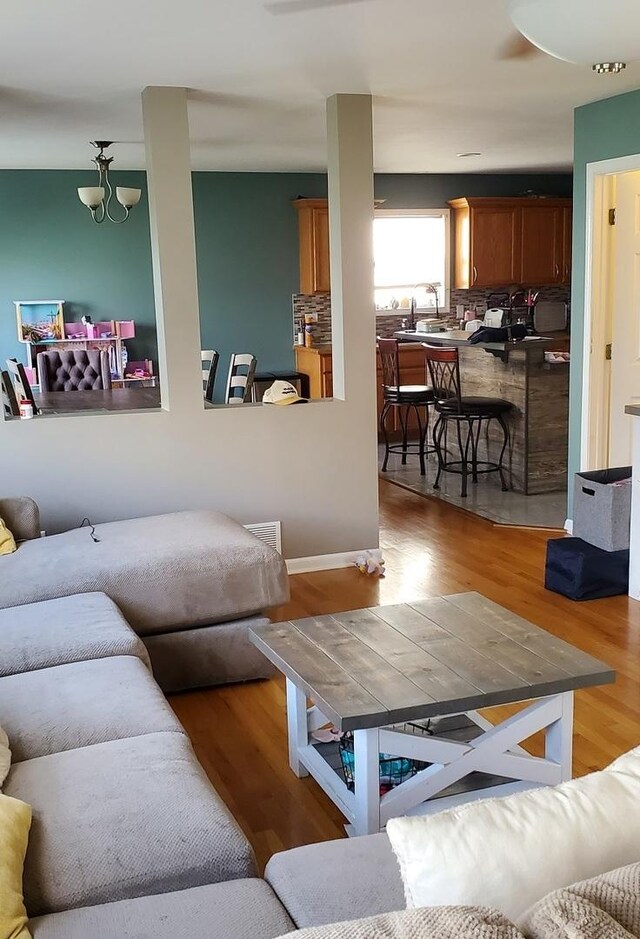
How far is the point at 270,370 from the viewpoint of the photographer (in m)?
8.73

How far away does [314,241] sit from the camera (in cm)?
839

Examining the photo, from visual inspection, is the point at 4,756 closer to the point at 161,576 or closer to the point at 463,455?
the point at 161,576

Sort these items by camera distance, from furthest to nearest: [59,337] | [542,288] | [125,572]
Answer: [542,288] < [59,337] < [125,572]

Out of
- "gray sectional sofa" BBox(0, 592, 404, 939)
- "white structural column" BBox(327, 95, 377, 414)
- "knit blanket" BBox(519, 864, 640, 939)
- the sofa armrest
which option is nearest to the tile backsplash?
"white structural column" BBox(327, 95, 377, 414)

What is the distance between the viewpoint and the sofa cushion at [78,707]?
7.43 ft

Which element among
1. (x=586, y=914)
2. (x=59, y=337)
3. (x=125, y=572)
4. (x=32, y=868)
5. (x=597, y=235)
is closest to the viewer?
(x=586, y=914)

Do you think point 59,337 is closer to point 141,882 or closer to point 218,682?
point 218,682

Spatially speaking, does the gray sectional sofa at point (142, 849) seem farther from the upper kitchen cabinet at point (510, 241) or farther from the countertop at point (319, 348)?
the upper kitchen cabinet at point (510, 241)

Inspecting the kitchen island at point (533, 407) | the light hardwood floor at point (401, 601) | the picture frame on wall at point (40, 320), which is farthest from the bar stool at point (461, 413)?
the picture frame on wall at point (40, 320)

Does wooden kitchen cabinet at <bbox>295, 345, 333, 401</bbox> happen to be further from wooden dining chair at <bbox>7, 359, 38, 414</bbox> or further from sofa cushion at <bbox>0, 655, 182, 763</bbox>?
sofa cushion at <bbox>0, 655, 182, 763</bbox>

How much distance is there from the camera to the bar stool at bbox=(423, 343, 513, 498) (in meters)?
6.54

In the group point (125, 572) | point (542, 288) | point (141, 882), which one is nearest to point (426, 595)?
point (125, 572)

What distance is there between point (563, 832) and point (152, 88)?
4.08m

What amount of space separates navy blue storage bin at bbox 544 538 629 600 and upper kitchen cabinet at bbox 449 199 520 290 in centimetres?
491
